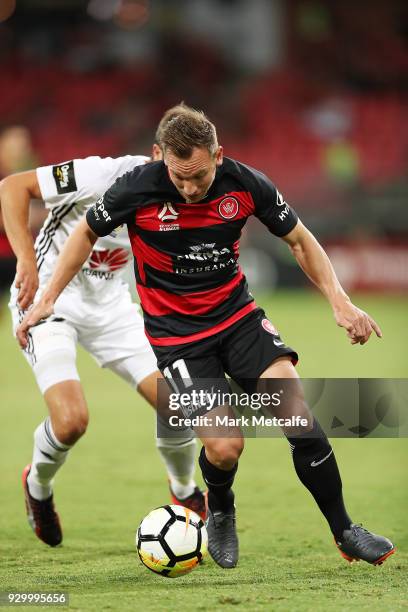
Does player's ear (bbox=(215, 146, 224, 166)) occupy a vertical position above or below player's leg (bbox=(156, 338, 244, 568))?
above

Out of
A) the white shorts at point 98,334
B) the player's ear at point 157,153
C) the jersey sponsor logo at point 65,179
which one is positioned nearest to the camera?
the player's ear at point 157,153

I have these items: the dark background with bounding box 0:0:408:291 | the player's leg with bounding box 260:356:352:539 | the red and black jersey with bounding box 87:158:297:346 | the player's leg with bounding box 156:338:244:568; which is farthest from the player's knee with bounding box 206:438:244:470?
the dark background with bounding box 0:0:408:291

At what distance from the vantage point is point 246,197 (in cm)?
413

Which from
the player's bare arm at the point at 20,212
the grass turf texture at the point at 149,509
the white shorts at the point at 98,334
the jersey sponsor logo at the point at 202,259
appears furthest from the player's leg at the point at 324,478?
the player's bare arm at the point at 20,212

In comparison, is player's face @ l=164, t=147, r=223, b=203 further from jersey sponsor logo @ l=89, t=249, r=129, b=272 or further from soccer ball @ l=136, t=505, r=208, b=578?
soccer ball @ l=136, t=505, r=208, b=578

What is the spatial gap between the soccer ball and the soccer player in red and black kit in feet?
0.78

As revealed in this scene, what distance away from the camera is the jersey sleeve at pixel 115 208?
13.4 feet

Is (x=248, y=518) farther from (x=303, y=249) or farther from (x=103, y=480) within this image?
(x=303, y=249)

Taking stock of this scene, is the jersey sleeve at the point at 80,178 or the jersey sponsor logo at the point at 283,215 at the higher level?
the jersey sponsor logo at the point at 283,215

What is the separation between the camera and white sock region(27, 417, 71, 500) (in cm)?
474

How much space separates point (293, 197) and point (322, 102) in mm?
4264

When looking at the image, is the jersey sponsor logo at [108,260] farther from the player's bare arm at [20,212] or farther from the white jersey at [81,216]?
the player's bare arm at [20,212]

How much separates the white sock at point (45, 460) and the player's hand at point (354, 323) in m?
1.56

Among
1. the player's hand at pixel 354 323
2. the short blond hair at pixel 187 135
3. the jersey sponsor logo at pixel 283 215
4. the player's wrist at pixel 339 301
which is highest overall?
the short blond hair at pixel 187 135
